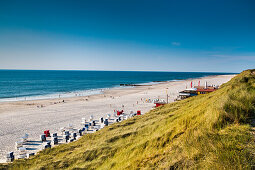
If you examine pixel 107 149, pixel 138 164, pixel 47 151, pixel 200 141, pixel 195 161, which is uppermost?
pixel 200 141

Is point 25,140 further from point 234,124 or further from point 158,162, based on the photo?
point 234,124

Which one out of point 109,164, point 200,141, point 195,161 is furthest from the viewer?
point 109,164

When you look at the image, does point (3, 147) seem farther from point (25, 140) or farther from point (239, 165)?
point (239, 165)

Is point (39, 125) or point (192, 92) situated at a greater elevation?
point (192, 92)

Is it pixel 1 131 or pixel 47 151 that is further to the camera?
pixel 1 131

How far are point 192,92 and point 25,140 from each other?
19.4 meters

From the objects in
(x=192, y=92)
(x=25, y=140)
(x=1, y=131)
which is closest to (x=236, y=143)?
(x=25, y=140)

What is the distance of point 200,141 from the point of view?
298 cm

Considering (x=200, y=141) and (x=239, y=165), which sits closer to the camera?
(x=239, y=165)

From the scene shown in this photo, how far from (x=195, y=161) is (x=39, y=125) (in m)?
18.9

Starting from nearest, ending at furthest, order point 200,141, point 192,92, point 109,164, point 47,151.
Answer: point 200,141
point 109,164
point 47,151
point 192,92

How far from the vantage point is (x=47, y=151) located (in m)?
6.65

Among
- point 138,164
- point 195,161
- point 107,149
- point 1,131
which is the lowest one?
point 1,131

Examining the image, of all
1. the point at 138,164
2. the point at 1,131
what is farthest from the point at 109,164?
the point at 1,131
